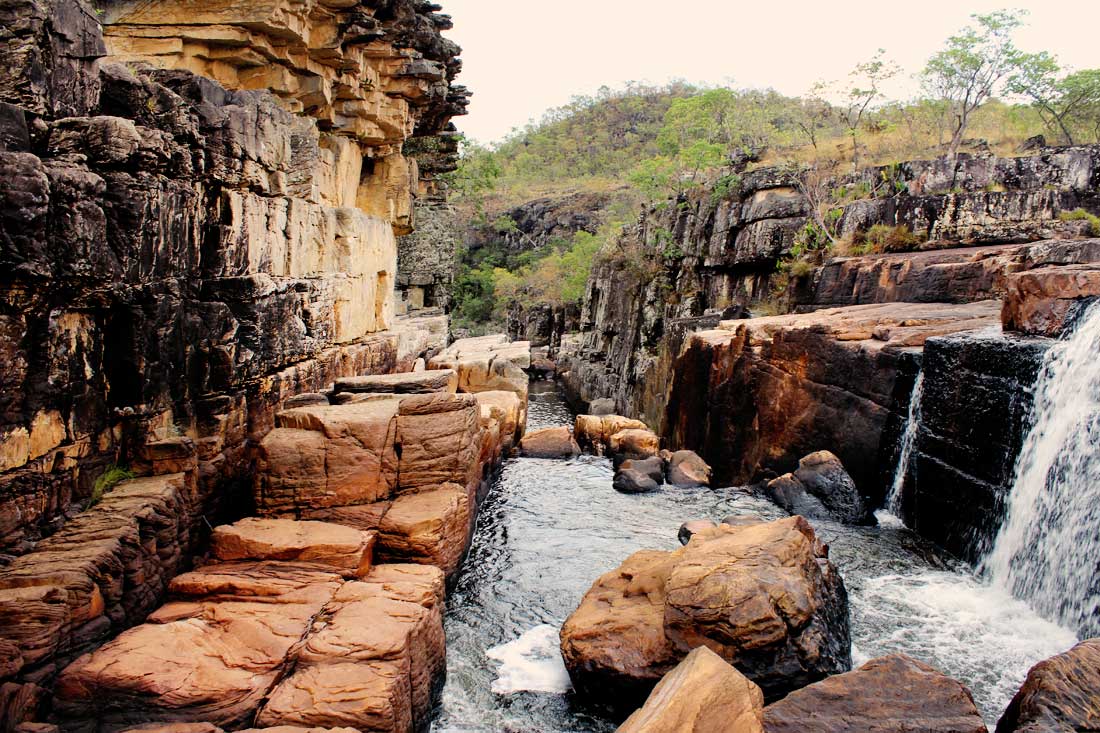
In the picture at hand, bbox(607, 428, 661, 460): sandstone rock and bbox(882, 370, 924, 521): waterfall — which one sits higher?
bbox(882, 370, 924, 521): waterfall

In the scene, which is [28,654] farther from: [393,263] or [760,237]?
[760,237]

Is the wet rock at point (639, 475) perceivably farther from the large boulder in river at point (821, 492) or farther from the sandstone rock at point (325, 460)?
the sandstone rock at point (325, 460)

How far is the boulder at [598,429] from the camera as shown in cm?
1633

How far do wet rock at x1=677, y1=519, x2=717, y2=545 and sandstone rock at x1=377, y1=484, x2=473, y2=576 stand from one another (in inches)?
125

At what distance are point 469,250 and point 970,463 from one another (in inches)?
2047

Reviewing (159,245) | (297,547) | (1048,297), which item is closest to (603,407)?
(1048,297)

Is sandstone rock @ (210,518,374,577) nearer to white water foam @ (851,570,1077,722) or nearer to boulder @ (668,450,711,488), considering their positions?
white water foam @ (851,570,1077,722)

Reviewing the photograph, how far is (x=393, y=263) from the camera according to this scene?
15.5 meters

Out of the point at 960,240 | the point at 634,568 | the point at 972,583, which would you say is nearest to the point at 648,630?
the point at 634,568

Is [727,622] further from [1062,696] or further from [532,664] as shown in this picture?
[1062,696]

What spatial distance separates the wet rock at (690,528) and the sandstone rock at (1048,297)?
447cm

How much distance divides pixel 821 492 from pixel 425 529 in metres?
6.03

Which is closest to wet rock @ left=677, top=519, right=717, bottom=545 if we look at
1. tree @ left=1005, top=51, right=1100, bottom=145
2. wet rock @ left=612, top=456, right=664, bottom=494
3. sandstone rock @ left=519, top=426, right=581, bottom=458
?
wet rock @ left=612, top=456, right=664, bottom=494

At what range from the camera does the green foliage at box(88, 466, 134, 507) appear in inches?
241
